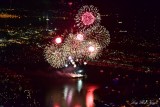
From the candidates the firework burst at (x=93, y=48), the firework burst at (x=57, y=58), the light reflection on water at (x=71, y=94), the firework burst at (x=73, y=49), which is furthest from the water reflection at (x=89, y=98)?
the firework burst at (x=93, y=48)

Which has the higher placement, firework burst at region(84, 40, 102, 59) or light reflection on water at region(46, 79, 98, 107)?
firework burst at region(84, 40, 102, 59)

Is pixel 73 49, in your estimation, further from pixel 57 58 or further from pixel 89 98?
pixel 89 98

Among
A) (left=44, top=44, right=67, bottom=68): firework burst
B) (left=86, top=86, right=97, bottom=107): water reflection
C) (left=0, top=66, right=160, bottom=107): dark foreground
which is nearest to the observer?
(left=0, top=66, right=160, bottom=107): dark foreground

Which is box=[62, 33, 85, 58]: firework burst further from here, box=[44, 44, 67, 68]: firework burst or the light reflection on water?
the light reflection on water

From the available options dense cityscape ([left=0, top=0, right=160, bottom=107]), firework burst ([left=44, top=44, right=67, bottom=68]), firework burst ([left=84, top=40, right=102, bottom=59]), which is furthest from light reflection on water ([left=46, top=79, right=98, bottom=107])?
firework burst ([left=84, top=40, right=102, bottom=59])

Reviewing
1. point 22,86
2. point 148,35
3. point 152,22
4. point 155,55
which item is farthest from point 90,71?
point 152,22

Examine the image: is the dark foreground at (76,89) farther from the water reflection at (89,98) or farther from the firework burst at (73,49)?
the firework burst at (73,49)

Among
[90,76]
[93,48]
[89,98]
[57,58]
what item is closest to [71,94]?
[89,98]

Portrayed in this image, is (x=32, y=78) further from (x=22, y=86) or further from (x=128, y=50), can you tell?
(x=128, y=50)
